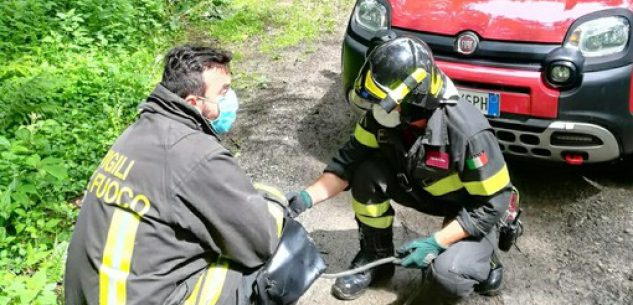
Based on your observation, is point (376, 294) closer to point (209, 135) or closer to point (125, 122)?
point (209, 135)

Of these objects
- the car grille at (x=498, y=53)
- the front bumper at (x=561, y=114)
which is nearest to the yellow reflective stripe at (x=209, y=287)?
the front bumper at (x=561, y=114)

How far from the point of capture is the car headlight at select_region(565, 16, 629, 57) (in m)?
3.22

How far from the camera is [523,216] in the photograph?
11.9 ft

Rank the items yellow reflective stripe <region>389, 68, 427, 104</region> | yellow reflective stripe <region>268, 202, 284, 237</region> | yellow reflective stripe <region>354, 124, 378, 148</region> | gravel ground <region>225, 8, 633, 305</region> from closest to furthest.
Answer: yellow reflective stripe <region>268, 202, 284, 237</region> < yellow reflective stripe <region>389, 68, 427, 104</region> < yellow reflective stripe <region>354, 124, 378, 148</region> < gravel ground <region>225, 8, 633, 305</region>

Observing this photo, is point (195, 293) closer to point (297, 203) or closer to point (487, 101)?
point (297, 203)

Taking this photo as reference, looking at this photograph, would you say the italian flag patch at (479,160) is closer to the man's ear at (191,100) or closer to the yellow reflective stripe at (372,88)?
the yellow reflective stripe at (372,88)

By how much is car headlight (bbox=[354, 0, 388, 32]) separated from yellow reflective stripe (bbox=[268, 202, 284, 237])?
5.58 feet

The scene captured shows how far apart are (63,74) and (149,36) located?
1264 millimetres

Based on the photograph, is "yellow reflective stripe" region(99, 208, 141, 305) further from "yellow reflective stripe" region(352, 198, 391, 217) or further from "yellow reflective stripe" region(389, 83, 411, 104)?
"yellow reflective stripe" region(352, 198, 391, 217)

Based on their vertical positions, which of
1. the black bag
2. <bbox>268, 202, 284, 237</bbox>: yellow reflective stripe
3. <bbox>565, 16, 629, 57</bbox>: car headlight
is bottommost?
the black bag

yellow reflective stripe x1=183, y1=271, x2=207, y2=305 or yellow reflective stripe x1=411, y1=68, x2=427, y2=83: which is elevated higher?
yellow reflective stripe x1=411, y1=68, x2=427, y2=83

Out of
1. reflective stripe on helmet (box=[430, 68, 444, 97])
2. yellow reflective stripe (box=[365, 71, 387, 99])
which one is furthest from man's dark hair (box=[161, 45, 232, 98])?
reflective stripe on helmet (box=[430, 68, 444, 97])

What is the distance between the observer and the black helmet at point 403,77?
2.51 m

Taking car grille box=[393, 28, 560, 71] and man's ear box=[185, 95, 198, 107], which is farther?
car grille box=[393, 28, 560, 71]
